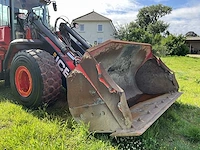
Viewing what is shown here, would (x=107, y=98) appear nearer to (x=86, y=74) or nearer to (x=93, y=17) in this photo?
(x=86, y=74)

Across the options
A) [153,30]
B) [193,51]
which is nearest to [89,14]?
[153,30]

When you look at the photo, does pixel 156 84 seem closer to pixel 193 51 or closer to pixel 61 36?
pixel 61 36

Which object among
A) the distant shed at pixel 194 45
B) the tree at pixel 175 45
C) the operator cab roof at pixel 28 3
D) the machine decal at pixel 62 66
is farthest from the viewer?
the distant shed at pixel 194 45

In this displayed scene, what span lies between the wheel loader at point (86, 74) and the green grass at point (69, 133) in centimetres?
15

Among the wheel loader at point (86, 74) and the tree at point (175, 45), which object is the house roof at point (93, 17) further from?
the wheel loader at point (86, 74)

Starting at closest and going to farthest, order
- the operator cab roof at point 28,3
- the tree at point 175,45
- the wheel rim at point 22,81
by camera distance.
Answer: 1. the wheel rim at point 22,81
2. the operator cab roof at point 28,3
3. the tree at point 175,45

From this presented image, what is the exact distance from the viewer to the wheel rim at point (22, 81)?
3816 mm

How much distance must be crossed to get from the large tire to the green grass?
0.64 ft

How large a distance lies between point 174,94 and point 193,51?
3898 centimetres

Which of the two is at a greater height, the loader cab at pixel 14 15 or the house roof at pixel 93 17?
the house roof at pixel 93 17

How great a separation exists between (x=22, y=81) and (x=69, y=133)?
142cm

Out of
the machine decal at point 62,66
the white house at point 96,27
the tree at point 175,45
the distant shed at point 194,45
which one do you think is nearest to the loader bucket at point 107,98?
the machine decal at point 62,66

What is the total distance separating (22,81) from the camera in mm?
3939

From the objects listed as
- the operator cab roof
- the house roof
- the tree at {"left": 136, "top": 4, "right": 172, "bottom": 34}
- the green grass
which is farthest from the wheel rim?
the tree at {"left": 136, "top": 4, "right": 172, "bottom": 34}
